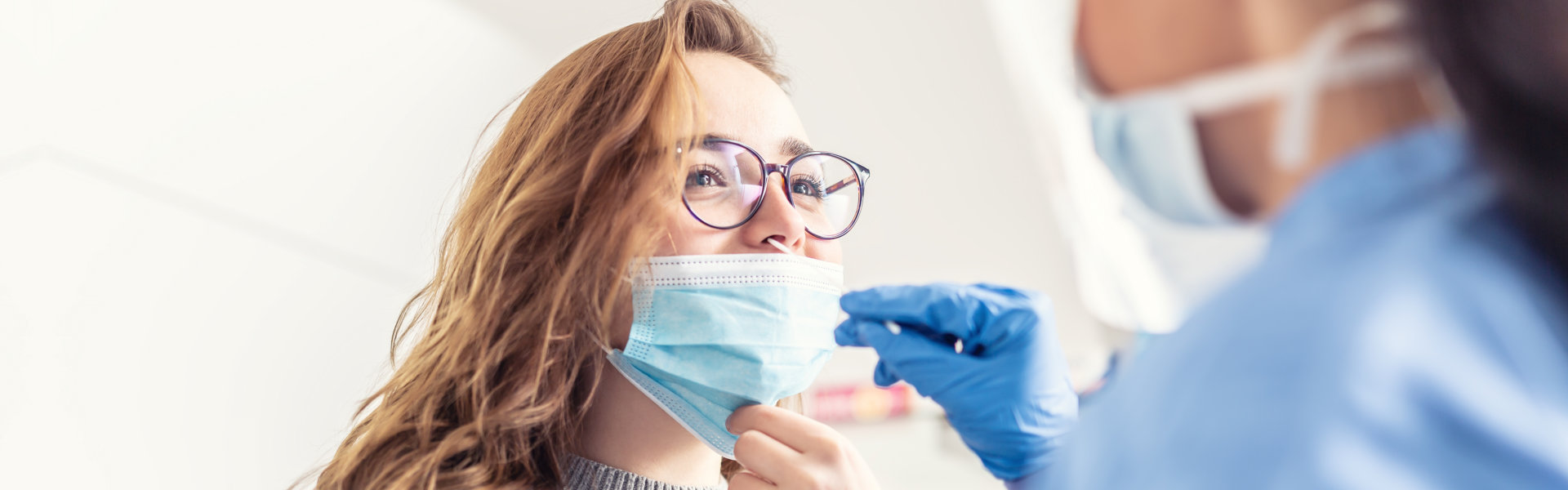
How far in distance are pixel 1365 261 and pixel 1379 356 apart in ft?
0.16

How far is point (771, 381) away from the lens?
1.25 metres

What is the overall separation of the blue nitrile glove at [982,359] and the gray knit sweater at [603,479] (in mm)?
376

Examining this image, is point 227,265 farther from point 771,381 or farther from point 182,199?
point 771,381

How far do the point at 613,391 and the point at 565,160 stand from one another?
354 mm

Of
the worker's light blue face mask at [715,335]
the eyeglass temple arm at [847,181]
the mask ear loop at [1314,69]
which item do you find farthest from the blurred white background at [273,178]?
the eyeglass temple arm at [847,181]

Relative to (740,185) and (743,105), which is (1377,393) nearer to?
(740,185)

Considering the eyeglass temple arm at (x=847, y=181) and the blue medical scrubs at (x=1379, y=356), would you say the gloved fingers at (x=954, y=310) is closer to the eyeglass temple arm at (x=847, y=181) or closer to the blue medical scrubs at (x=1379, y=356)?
the eyeglass temple arm at (x=847, y=181)

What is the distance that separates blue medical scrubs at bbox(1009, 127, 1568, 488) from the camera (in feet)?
1.19

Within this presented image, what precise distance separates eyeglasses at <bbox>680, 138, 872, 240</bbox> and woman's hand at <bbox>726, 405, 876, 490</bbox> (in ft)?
0.93

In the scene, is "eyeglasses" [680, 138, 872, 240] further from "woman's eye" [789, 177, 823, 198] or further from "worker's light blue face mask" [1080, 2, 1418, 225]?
"worker's light blue face mask" [1080, 2, 1418, 225]

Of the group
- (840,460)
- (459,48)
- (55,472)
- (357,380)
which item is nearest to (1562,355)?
(840,460)

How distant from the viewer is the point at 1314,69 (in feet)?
1.45

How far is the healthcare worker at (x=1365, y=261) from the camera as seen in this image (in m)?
0.36

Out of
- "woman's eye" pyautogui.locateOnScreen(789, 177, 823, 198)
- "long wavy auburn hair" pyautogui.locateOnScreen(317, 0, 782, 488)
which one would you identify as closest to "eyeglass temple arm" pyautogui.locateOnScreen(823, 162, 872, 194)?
"woman's eye" pyautogui.locateOnScreen(789, 177, 823, 198)
